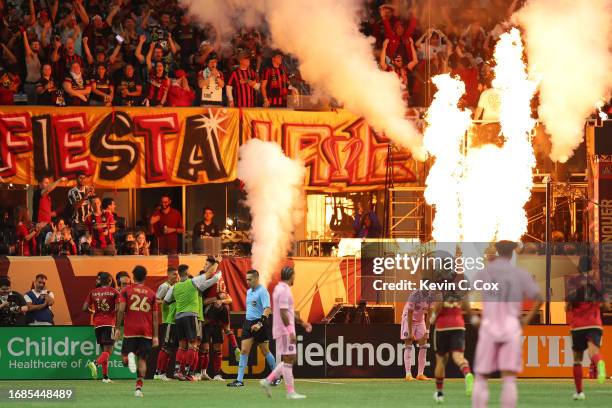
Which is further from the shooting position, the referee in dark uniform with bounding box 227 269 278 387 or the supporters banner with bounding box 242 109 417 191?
the supporters banner with bounding box 242 109 417 191

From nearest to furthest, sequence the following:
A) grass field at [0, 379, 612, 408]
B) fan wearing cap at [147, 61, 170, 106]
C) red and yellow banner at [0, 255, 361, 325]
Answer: grass field at [0, 379, 612, 408] → red and yellow banner at [0, 255, 361, 325] → fan wearing cap at [147, 61, 170, 106]

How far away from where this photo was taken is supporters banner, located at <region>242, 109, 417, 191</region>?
30.0 metres

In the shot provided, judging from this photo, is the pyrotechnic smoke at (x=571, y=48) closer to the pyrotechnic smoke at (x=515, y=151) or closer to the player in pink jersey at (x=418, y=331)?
the pyrotechnic smoke at (x=515, y=151)

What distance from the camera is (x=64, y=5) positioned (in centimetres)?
3059

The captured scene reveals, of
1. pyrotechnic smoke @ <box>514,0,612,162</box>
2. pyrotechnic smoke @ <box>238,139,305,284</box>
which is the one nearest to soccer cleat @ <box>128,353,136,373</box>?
pyrotechnic smoke @ <box>238,139,305,284</box>

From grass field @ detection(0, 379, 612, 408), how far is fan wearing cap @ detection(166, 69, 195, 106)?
8.19m

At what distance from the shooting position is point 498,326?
14.4 metres

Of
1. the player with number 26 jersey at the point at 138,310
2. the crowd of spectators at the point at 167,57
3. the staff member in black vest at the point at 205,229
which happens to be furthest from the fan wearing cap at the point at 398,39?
the player with number 26 jersey at the point at 138,310

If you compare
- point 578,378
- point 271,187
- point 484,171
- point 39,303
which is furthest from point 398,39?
point 578,378

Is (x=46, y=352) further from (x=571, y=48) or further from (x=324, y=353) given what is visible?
(x=571, y=48)

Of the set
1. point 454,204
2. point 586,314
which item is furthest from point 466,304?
point 454,204

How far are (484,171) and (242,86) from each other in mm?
6174

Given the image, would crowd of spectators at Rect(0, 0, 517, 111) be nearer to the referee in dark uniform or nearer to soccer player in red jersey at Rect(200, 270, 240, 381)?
soccer player in red jersey at Rect(200, 270, 240, 381)

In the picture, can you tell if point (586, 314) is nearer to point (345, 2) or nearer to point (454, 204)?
point (454, 204)
